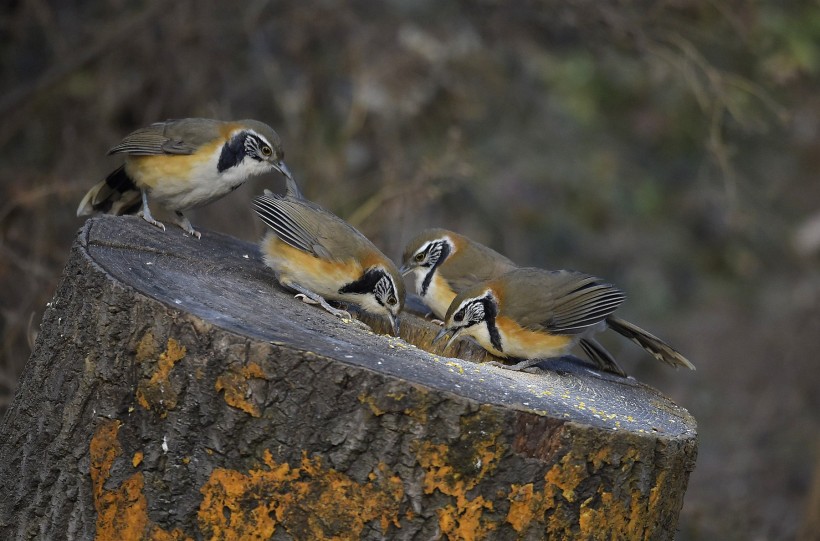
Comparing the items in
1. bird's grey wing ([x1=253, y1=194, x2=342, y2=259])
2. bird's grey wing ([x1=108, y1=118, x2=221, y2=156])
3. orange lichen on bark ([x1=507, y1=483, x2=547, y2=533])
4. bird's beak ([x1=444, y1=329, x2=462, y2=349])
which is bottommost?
bird's beak ([x1=444, y1=329, x2=462, y2=349])

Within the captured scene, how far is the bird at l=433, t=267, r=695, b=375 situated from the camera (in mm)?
4637

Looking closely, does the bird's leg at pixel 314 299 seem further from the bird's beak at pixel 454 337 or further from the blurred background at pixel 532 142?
the blurred background at pixel 532 142

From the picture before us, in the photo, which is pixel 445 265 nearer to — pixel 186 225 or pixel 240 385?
pixel 186 225

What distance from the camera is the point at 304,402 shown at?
328 cm

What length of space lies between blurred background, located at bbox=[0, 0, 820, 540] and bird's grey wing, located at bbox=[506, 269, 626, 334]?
1.98 metres

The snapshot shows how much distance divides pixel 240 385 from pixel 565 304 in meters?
1.84

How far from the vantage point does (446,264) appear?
229 inches

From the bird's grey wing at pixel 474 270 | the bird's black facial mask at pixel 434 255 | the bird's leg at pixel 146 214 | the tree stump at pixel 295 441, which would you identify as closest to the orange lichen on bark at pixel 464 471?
the tree stump at pixel 295 441

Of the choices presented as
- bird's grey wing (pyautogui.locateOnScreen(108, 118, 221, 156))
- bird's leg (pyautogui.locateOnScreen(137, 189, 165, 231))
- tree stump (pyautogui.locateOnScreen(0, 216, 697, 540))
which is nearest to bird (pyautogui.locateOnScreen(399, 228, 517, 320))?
bird's grey wing (pyautogui.locateOnScreen(108, 118, 221, 156))

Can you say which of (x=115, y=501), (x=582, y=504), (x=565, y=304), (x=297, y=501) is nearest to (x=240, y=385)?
(x=297, y=501)

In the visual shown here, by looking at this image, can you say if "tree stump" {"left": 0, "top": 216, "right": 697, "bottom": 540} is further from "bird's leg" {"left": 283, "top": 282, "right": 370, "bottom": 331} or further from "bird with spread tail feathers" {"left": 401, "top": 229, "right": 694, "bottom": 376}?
"bird with spread tail feathers" {"left": 401, "top": 229, "right": 694, "bottom": 376}

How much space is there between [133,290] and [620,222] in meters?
8.67

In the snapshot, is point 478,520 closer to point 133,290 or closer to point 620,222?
point 133,290

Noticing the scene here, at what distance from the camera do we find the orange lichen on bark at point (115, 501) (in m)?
3.43
